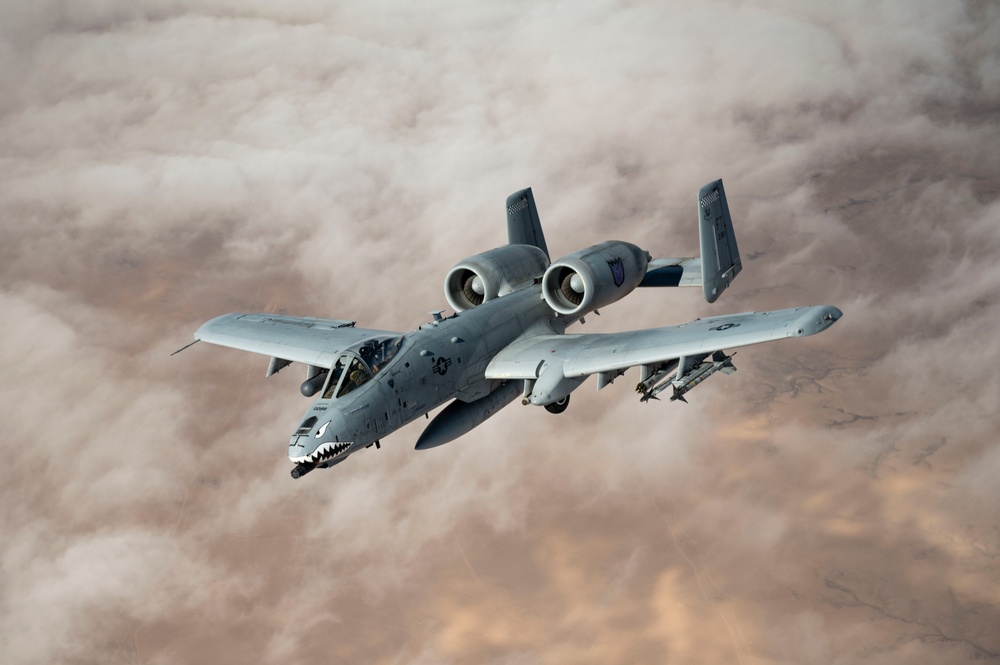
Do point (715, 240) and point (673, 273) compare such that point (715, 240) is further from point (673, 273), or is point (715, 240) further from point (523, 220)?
point (523, 220)

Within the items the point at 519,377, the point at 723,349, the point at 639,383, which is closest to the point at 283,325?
the point at 519,377

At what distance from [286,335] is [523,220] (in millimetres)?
7094

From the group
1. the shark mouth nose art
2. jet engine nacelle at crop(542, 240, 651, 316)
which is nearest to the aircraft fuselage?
the shark mouth nose art

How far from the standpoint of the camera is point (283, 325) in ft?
85.8

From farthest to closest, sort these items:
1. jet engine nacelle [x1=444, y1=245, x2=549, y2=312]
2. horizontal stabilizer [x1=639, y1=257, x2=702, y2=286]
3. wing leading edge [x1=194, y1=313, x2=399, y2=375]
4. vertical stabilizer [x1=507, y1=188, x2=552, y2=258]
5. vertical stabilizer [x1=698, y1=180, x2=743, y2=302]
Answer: vertical stabilizer [x1=507, y1=188, x2=552, y2=258], horizontal stabilizer [x1=639, y1=257, x2=702, y2=286], jet engine nacelle [x1=444, y1=245, x2=549, y2=312], wing leading edge [x1=194, y1=313, x2=399, y2=375], vertical stabilizer [x1=698, y1=180, x2=743, y2=302]

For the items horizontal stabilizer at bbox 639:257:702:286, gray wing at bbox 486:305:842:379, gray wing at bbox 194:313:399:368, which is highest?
gray wing at bbox 194:313:399:368

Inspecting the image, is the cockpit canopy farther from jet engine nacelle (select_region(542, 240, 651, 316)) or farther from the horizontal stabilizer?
the horizontal stabilizer

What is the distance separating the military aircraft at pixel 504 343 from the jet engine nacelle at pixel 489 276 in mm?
29

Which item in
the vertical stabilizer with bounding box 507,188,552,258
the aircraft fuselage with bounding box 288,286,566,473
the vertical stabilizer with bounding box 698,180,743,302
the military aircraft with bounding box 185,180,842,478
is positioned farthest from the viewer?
the vertical stabilizer with bounding box 507,188,552,258

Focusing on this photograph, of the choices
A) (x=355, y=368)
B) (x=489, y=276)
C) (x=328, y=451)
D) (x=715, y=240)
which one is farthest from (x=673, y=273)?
(x=328, y=451)

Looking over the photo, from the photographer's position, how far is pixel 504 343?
2431 centimetres

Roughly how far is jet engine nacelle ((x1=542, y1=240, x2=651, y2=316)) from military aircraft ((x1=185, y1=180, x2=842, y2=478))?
3cm

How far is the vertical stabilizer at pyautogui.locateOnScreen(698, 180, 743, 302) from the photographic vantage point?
24.3m

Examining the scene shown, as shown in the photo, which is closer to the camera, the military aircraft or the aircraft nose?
the aircraft nose
